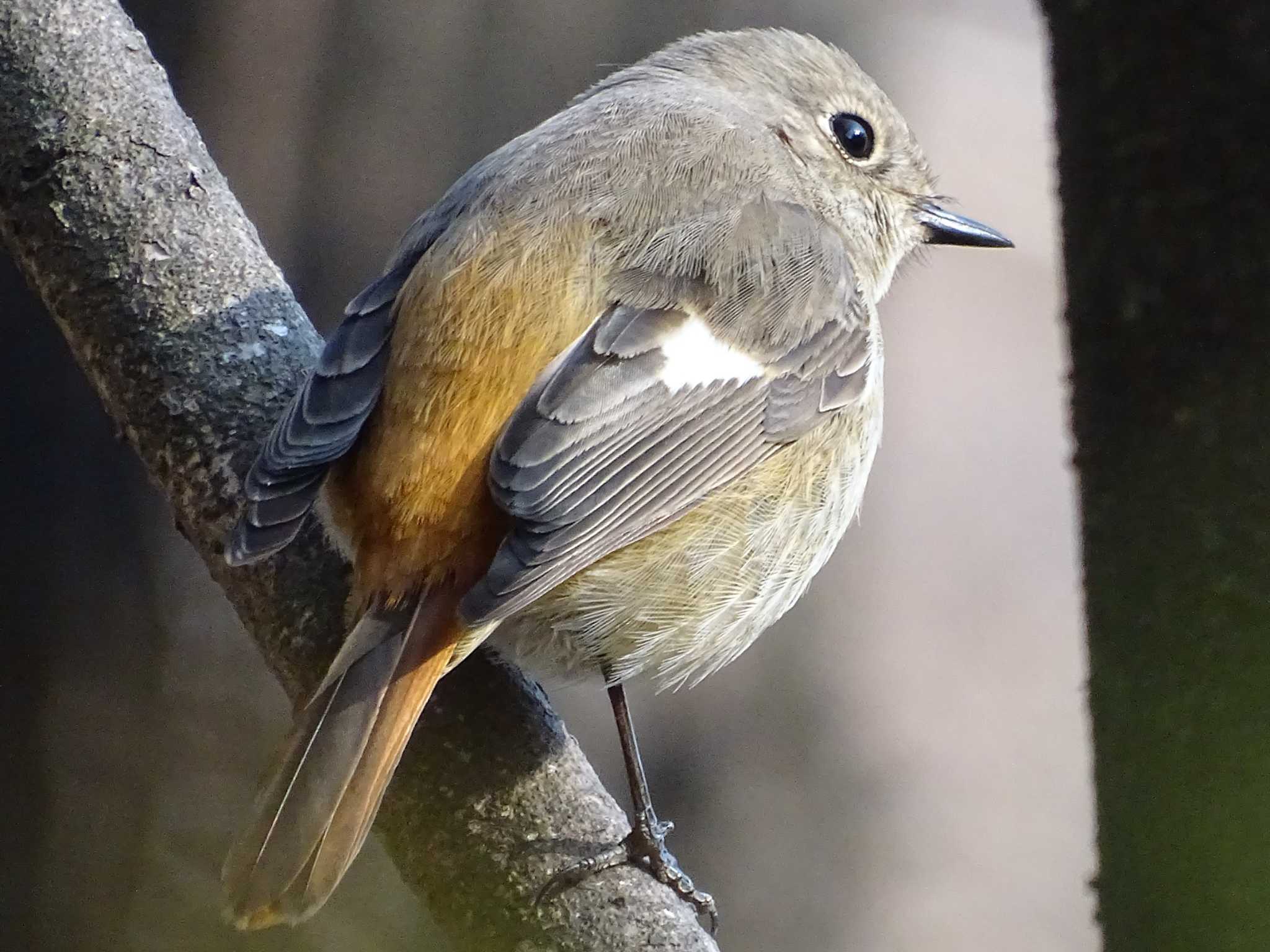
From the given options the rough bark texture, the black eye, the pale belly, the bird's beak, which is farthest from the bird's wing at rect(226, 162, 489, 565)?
the bird's beak

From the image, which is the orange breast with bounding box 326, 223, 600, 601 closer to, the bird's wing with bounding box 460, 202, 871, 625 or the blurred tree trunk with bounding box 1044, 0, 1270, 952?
the bird's wing with bounding box 460, 202, 871, 625

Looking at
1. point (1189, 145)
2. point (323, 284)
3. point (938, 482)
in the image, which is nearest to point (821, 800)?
point (938, 482)

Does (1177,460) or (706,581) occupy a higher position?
(1177,460)

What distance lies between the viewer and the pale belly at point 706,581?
1.60 m

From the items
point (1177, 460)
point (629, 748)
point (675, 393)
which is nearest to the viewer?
point (1177, 460)

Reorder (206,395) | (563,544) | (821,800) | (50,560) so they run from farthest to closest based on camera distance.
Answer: (821,800) < (50,560) < (206,395) < (563,544)

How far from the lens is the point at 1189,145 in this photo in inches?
41.8

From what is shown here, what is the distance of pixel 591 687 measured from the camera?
9.53 feet

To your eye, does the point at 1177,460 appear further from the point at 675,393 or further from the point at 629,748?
the point at 629,748

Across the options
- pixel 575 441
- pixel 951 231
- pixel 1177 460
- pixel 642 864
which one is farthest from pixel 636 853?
pixel 951 231

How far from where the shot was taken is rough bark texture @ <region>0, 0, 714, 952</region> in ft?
4.70

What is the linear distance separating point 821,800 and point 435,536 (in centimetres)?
217

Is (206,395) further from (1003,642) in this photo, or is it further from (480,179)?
(1003,642)

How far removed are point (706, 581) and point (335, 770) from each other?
547 millimetres
